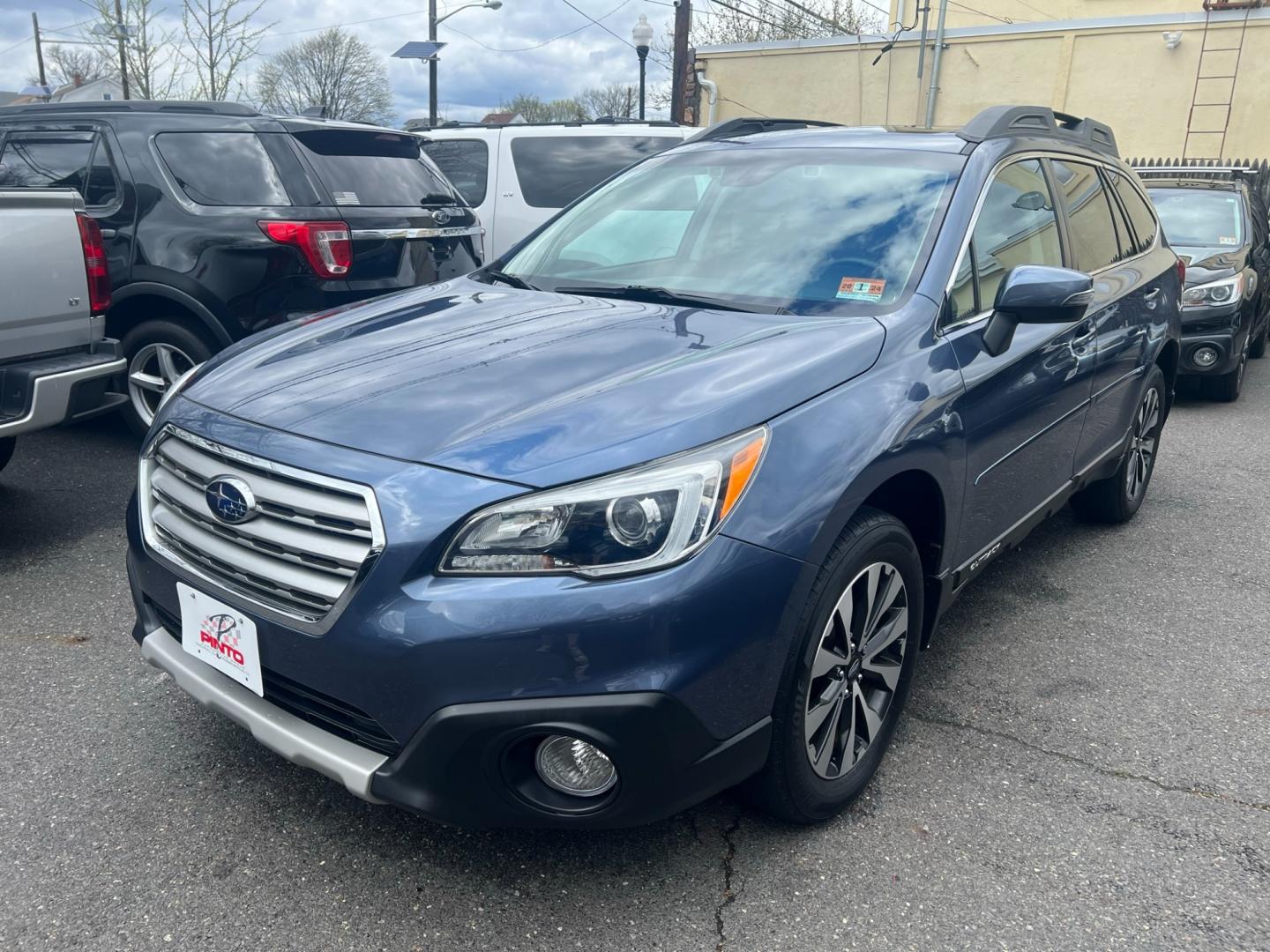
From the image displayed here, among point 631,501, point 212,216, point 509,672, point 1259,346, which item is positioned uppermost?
point 212,216

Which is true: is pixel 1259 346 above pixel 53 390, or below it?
below

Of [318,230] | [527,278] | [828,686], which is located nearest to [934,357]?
[828,686]

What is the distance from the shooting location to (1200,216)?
882cm

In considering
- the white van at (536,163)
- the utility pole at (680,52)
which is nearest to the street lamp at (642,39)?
the utility pole at (680,52)

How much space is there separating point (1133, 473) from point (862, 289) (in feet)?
8.64

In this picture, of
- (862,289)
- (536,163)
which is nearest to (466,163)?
(536,163)

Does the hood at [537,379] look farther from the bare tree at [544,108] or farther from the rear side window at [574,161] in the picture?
the bare tree at [544,108]

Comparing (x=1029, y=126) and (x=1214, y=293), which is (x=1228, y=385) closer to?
(x=1214, y=293)

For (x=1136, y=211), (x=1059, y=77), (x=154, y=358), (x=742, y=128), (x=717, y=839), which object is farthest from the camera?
(x=1059, y=77)

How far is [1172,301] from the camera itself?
4820 mm

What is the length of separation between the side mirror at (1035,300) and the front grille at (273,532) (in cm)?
186

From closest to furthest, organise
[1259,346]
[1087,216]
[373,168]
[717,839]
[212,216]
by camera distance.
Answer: [717,839]
[1087,216]
[212,216]
[373,168]
[1259,346]

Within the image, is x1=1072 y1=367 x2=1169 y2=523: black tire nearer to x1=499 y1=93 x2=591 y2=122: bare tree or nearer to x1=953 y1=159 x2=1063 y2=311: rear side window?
x1=953 y1=159 x2=1063 y2=311: rear side window

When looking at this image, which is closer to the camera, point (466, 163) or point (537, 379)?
point (537, 379)
